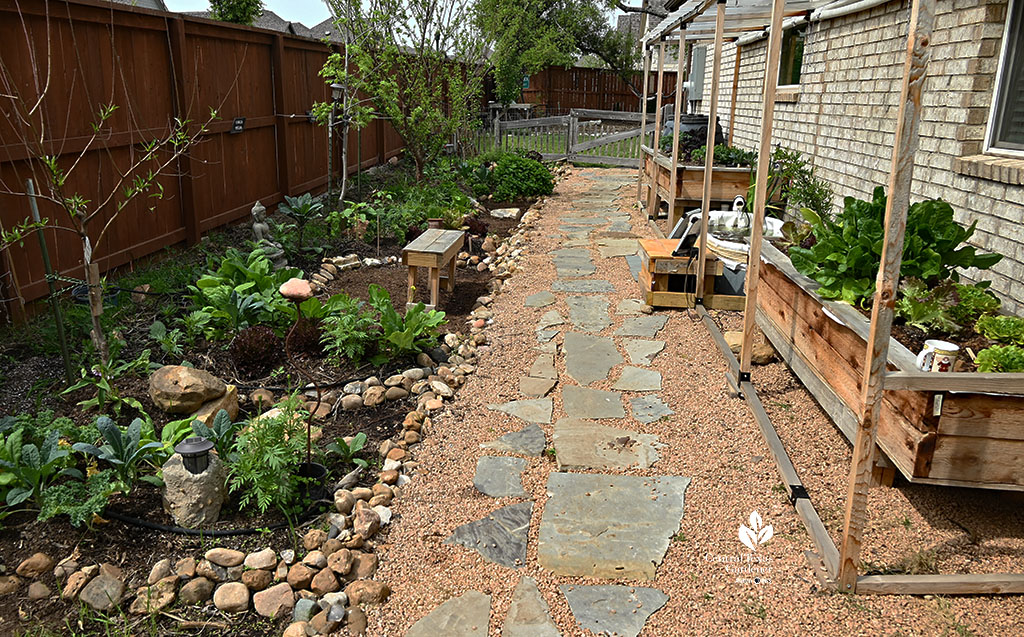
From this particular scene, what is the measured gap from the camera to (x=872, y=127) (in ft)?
19.7

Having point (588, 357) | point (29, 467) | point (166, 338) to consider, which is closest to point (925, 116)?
point (588, 357)

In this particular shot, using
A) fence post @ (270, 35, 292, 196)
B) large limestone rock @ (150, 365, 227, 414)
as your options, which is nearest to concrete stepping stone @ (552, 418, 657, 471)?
large limestone rock @ (150, 365, 227, 414)

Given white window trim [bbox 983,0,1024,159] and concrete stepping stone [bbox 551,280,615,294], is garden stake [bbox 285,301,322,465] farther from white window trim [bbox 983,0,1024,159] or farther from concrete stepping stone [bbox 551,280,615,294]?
white window trim [bbox 983,0,1024,159]

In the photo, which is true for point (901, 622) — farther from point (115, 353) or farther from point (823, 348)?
point (115, 353)

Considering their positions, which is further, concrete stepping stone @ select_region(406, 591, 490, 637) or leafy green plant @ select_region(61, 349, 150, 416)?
leafy green plant @ select_region(61, 349, 150, 416)

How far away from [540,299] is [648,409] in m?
2.36

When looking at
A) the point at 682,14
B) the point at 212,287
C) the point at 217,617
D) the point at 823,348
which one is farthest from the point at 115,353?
the point at 682,14

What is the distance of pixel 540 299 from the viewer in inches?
255

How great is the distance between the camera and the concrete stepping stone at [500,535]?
116 inches

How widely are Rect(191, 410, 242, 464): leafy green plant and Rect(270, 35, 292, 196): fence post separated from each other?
214 inches

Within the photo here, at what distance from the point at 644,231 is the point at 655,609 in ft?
23.8

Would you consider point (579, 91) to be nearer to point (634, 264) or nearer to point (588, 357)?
point (634, 264)

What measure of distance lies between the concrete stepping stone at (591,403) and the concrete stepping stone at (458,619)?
5.49 feet

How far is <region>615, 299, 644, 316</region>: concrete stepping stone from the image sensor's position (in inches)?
240
